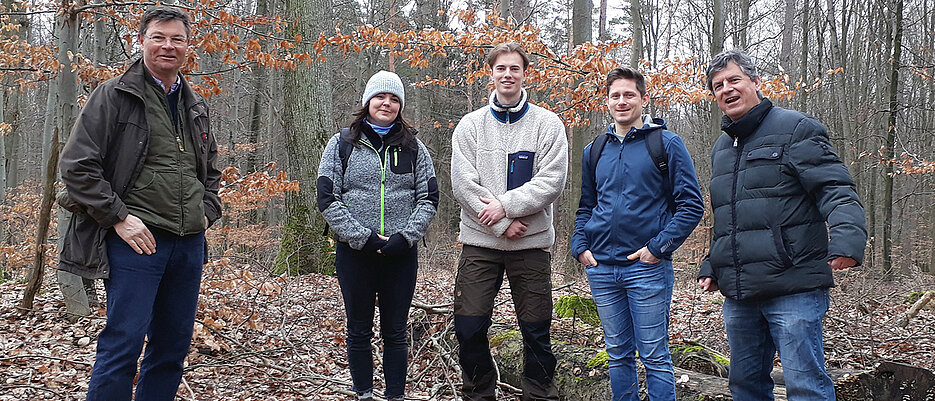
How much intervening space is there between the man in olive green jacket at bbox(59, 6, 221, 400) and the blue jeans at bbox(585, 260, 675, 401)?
2.30m

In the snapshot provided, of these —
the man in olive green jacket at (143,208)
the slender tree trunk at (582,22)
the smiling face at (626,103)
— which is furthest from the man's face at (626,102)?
the slender tree trunk at (582,22)

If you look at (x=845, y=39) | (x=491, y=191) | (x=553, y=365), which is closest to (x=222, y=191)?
(x=491, y=191)

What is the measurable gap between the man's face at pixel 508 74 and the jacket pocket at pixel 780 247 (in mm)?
1804

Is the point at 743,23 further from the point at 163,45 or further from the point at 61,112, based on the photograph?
the point at 163,45

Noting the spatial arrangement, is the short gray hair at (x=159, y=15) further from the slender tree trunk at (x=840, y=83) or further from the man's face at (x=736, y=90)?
the slender tree trunk at (x=840, y=83)

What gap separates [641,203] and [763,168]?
754 mm

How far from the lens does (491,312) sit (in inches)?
154

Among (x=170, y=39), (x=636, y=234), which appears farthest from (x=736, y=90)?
(x=170, y=39)

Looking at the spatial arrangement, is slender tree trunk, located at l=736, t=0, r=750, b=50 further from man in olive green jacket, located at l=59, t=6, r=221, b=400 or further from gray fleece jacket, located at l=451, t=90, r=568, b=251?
man in olive green jacket, located at l=59, t=6, r=221, b=400

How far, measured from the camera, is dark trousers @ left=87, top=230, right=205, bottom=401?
285cm

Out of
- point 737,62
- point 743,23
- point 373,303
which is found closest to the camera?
point 737,62

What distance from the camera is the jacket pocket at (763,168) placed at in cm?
289

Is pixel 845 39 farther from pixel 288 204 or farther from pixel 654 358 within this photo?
pixel 654 358

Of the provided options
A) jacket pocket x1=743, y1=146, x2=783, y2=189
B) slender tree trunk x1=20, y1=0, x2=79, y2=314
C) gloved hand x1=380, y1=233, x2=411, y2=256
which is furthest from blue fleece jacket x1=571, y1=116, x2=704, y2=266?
slender tree trunk x1=20, y1=0, x2=79, y2=314
